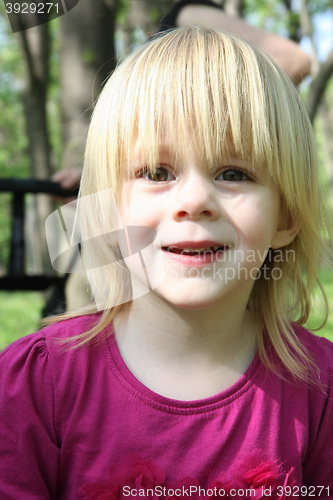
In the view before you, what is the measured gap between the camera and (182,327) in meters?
1.39

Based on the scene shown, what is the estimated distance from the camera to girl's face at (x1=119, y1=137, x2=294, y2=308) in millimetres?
1238

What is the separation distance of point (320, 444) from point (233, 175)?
704 millimetres

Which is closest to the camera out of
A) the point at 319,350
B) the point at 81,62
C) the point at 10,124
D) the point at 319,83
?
the point at 319,350

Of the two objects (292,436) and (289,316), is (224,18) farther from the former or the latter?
(292,436)

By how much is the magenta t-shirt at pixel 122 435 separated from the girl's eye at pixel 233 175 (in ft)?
1.59

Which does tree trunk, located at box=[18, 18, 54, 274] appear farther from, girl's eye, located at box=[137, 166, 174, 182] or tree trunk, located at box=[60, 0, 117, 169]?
girl's eye, located at box=[137, 166, 174, 182]

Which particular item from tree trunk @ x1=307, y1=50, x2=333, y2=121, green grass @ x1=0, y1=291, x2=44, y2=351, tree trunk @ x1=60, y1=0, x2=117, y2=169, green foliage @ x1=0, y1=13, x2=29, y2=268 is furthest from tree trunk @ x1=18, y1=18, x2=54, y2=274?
green foliage @ x1=0, y1=13, x2=29, y2=268

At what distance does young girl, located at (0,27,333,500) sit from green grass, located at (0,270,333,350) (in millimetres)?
1876

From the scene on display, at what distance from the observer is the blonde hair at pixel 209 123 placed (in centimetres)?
124

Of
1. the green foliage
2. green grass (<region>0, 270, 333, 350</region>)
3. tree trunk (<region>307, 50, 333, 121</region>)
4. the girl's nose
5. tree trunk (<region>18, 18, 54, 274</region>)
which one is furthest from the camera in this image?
the green foliage

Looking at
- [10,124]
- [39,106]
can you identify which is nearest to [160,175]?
[39,106]

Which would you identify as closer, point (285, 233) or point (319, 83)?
point (285, 233)

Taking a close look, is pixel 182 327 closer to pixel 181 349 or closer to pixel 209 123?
pixel 181 349

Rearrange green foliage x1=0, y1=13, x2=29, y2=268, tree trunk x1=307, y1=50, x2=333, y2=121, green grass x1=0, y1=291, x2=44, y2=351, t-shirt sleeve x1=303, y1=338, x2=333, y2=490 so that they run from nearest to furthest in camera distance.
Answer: t-shirt sleeve x1=303, y1=338, x2=333, y2=490 → green grass x1=0, y1=291, x2=44, y2=351 → tree trunk x1=307, y1=50, x2=333, y2=121 → green foliage x1=0, y1=13, x2=29, y2=268
